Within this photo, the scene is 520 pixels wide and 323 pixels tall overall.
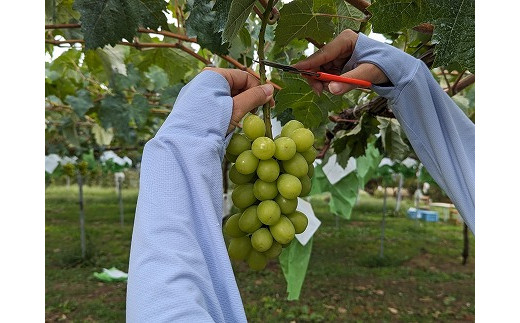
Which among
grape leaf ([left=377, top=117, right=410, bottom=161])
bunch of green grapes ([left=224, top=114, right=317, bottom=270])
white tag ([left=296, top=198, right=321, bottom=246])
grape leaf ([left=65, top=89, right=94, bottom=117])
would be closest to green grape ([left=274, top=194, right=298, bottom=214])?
bunch of green grapes ([left=224, top=114, right=317, bottom=270])

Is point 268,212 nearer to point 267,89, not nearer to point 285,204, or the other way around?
point 285,204

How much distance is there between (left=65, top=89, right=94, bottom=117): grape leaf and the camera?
2777 millimetres

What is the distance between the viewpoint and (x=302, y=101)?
131cm

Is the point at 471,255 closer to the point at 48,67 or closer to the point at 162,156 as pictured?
the point at 48,67

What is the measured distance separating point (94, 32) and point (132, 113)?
57.9 inches

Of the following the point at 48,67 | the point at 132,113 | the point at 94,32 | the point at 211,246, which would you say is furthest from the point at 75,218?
the point at 211,246

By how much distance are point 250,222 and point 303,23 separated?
0.50m

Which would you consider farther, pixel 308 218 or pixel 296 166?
pixel 308 218

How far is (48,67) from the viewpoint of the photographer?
3535mm

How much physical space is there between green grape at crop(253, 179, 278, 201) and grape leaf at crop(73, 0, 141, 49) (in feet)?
2.31

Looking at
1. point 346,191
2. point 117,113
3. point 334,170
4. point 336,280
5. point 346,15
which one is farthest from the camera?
point 336,280

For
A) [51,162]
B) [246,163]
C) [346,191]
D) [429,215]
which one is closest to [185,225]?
[246,163]

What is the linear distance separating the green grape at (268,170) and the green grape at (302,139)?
0.06 m

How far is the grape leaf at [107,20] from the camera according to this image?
1.21m
